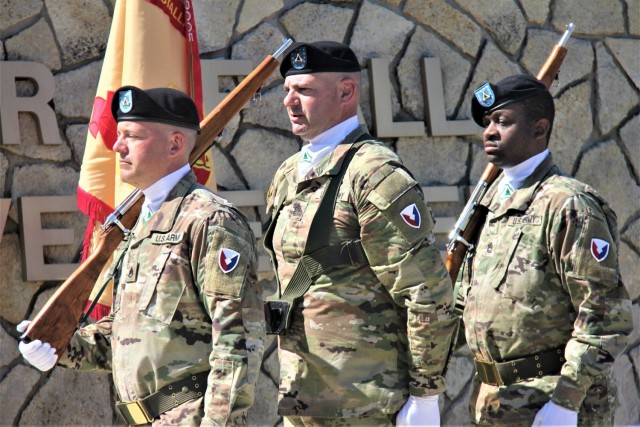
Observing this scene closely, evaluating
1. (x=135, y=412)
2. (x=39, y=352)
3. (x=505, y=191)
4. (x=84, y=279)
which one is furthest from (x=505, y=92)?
(x=39, y=352)

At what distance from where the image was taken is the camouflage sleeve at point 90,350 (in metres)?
3.28

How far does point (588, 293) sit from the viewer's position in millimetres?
3432

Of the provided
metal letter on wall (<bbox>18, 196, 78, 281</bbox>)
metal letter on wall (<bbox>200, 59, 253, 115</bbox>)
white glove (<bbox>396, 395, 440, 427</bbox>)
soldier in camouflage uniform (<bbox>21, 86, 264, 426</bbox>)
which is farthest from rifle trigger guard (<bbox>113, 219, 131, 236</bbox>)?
metal letter on wall (<bbox>200, 59, 253, 115</bbox>)

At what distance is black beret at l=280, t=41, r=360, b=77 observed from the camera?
358 cm

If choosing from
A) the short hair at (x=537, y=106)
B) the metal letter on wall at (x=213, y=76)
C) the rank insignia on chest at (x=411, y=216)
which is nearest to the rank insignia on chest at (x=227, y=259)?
the rank insignia on chest at (x=411, y=216)

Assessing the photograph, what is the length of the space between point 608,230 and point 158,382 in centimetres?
161

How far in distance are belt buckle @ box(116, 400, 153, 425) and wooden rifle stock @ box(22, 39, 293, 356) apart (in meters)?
0.31

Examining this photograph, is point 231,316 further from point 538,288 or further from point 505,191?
point 505,191

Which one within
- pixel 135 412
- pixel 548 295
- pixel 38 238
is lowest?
pixel 38 238

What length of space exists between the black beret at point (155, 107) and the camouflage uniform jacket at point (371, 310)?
1.65 ft

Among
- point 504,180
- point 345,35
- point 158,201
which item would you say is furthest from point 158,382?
point 345,35

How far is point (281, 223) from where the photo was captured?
11.6 feet

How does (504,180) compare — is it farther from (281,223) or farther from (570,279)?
(281,223)

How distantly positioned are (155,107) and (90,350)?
2.61ft
